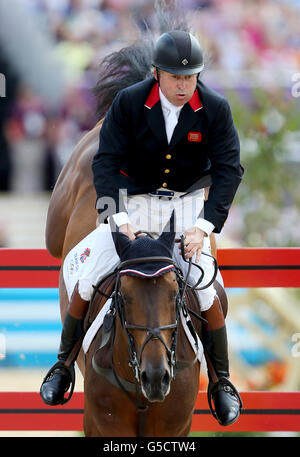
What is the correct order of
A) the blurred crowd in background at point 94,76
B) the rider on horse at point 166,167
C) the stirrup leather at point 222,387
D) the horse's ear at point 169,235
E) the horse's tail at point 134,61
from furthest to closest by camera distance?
the blurred crowd in background at point 94,76
the horse's tail at point 134,61
the stirrup leather at point 222,387
the rider on horse at point 166,167
the horse's ear at point 169,235

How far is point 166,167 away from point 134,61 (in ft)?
4.72

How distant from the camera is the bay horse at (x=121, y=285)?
2717mm

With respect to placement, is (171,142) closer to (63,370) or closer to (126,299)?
(126,299)

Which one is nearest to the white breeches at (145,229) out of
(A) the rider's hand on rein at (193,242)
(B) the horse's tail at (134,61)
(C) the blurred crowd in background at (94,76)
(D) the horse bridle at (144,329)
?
(A) the rider's hand on rein at (193,242)

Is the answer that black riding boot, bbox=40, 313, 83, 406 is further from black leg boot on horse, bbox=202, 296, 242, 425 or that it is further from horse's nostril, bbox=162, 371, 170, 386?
horse's nostril, bbox=162, 371, 170, 386

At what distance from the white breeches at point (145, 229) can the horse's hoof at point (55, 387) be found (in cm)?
39

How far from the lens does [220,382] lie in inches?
131

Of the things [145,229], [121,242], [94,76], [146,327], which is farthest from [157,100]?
[94,76]

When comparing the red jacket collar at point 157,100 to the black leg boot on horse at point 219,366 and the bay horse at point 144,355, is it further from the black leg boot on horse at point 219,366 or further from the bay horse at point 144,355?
the black leg boot on horse at point 219,366

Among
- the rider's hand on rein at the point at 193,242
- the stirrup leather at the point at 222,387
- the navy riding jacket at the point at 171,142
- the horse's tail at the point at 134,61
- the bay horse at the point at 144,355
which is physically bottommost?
the stirrup leather at the point at 222,387

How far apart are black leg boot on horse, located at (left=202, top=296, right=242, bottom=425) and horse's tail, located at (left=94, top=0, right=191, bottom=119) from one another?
1.82 metres

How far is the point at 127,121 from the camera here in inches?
127
